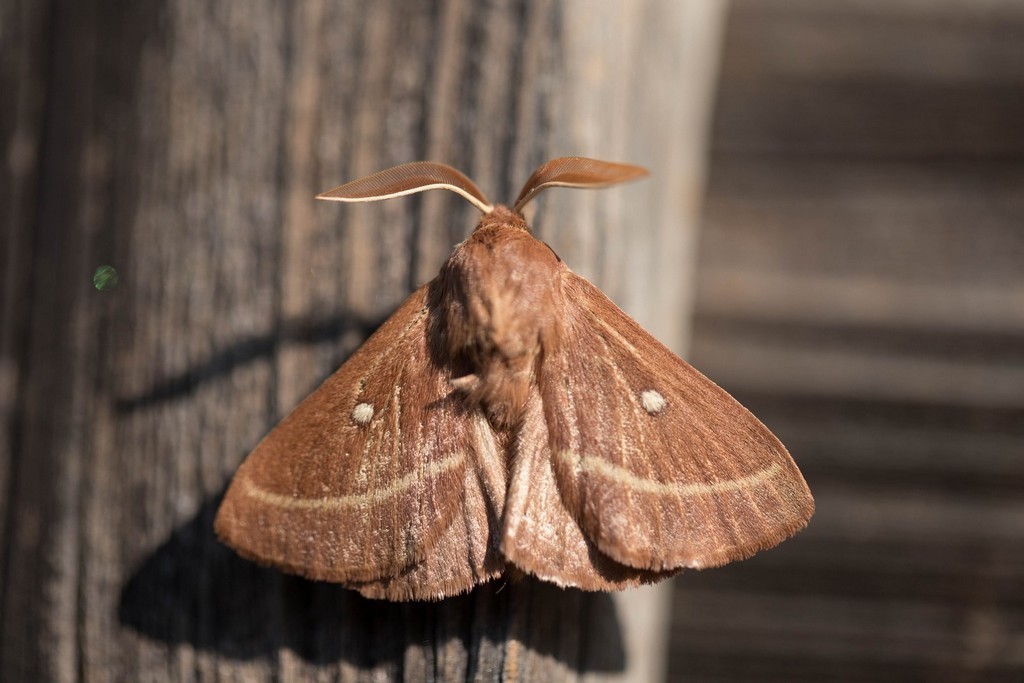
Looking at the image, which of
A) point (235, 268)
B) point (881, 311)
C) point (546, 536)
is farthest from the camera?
point (881, 311)

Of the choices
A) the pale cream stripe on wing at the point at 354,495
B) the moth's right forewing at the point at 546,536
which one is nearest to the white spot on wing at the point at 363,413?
the pale cream stripe on wing at the point at 354,495

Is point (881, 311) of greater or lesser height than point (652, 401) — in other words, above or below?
above

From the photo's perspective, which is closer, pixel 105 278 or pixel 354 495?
pixel 354 495

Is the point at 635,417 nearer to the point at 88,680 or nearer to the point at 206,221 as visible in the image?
the point at 206,221

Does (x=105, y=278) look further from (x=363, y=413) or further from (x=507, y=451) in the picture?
(x=507, y=451)

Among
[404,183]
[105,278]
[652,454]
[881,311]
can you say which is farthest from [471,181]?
[881,311]

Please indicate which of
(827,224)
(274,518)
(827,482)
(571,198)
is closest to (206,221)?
(274,518)
